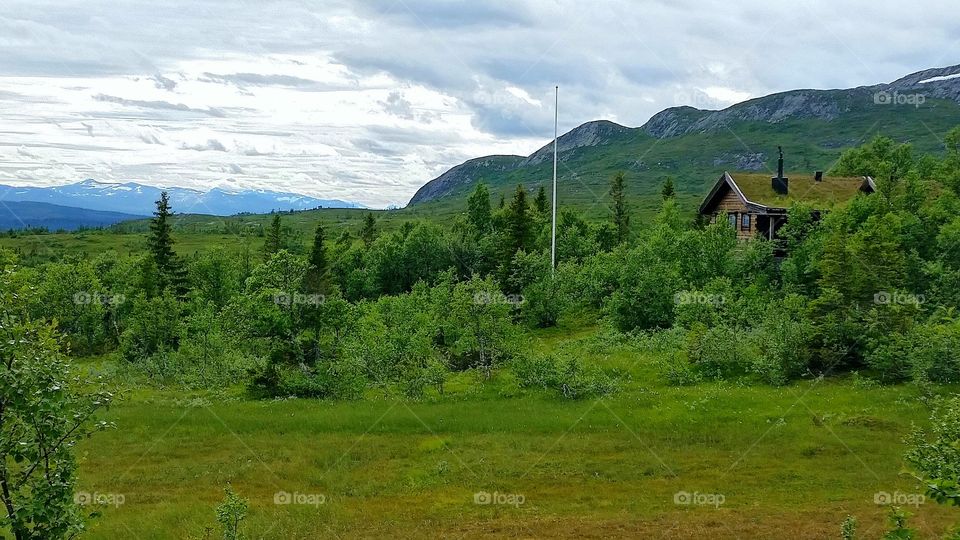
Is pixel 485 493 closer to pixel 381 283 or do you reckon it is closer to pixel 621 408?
pixel 621 408

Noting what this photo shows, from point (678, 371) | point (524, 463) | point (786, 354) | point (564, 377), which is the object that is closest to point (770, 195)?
point (786, 354)

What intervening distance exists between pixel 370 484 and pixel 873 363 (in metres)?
31.2

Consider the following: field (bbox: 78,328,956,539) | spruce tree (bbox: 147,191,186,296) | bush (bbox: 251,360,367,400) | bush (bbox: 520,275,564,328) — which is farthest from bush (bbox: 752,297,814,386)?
spruce tree (bbox: 147,191,186,296)

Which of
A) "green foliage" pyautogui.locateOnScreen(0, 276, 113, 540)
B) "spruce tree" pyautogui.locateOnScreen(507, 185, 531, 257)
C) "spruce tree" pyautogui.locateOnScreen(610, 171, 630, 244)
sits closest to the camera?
"green foliage" pyautogui.locateOnScreen(0, 276, 113, 540)

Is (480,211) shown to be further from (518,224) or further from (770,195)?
(770,195)

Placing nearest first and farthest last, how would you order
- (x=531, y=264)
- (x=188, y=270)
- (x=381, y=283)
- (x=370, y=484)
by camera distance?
(x=370, y=484)
(x=531, y=264)
(x=188, y=270)
(x=381, y=283)

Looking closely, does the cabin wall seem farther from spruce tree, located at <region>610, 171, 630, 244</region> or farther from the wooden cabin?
spruce tree, located at <region>610, 171, 630, 244</region>

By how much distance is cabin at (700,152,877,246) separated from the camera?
68.6 meters

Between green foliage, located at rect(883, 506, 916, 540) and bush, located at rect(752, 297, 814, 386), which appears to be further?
bush, located at rect(752, 297, 814, 386)

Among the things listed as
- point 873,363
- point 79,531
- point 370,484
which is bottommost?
point 370,484

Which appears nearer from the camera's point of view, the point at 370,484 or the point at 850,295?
the point at 370,484

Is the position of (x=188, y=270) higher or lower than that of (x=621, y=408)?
higher

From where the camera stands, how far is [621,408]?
40.5 m

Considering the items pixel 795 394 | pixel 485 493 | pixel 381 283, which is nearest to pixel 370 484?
pixel 485 493
